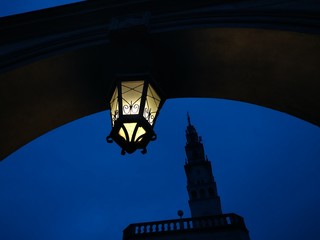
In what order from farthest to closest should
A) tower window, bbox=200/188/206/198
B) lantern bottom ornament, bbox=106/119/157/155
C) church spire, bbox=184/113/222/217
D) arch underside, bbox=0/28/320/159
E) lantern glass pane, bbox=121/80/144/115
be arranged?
tower window, bbox=200/188/206/198 → church spire, bbox=184/113/222/217 → arch underside, bbox=0/28/320/159 → lantern glass pane, bbox=121/80/144/115 → lantern bottom ornament, bbox=106/119/157/155

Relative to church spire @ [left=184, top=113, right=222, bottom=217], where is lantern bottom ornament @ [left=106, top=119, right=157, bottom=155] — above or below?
below

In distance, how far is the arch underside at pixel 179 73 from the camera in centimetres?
258

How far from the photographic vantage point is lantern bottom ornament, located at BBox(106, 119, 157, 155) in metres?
2.34

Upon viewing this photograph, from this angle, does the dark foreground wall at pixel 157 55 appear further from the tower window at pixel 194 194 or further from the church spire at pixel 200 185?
the tower window at pixel 194 194

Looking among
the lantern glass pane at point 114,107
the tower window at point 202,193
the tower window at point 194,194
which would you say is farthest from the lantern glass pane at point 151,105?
the tower window at point 194,194

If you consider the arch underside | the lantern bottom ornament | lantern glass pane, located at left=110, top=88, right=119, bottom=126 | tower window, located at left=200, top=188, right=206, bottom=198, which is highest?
tower window, located at left=200, top=188, right=206, bottom=198

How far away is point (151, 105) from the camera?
8.77ft

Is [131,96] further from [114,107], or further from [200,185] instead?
[200,185]

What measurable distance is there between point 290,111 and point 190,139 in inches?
1655

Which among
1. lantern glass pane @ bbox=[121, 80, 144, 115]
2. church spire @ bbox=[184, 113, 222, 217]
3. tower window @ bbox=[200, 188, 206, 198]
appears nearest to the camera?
lantern glass pane @ bbox=[121, 80, 144, 115]

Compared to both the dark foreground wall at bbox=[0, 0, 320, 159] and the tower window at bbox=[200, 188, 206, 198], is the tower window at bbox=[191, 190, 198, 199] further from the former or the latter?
the dark foreground wall at bbox=[0, 0, 320, 159]

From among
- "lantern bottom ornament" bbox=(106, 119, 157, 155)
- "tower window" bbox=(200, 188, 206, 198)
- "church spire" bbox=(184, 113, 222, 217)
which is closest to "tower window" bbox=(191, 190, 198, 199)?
"church spire" bbox=(184, 113, 222, 217)

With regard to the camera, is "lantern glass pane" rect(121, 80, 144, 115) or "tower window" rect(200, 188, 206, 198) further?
"tower window" rect(200, 188, 206, 198)

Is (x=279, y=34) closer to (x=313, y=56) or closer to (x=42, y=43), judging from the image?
(x=313, y=56)
